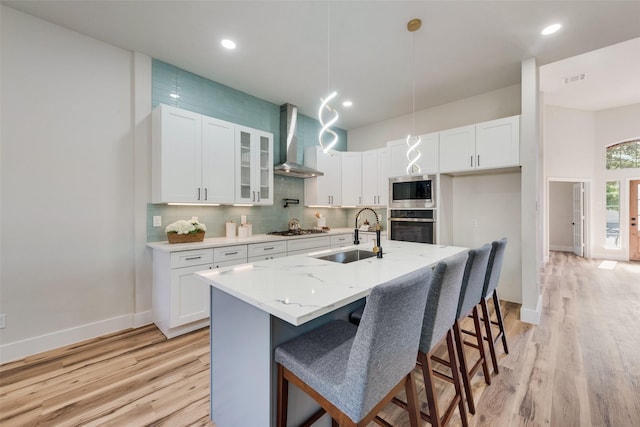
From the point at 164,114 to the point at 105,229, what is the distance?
1.34 metres

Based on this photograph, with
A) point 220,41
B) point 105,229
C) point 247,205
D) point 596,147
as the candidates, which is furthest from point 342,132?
point 596,147

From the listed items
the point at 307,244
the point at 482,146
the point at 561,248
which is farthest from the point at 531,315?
the point at 561,248

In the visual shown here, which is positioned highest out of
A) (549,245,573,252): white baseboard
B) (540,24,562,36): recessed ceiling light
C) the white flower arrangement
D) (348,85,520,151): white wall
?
(540,24,562,36): recessed ceiling light

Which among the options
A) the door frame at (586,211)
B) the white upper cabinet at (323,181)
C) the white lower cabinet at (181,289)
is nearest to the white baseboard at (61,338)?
the white lower cabinet at (181,289)

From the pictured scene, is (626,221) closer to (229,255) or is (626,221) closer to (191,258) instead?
(229,255)

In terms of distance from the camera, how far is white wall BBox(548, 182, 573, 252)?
7.83m

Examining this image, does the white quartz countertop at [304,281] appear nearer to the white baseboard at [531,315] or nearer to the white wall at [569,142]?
the white baseboard at [531,315]

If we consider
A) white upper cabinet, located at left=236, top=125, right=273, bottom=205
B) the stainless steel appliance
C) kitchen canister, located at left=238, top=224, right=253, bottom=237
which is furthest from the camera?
the stainless steel appliance

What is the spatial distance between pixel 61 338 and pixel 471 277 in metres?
3.55

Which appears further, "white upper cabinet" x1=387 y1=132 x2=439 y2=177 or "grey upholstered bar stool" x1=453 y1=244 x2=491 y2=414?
"white upper cabinet" x1=387 y1=132 x2=439 y2=177

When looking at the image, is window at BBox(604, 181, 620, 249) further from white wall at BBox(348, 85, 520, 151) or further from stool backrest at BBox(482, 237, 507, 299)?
stool backrest at BBox(482, 237, 507, 299)

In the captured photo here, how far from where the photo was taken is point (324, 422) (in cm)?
143

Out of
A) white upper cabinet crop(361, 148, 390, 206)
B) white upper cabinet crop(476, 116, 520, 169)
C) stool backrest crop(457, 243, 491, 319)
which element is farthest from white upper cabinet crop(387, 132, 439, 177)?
stool backrest crop(457, 243, 491, 319)

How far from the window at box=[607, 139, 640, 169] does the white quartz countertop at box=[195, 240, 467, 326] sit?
25.1ft
